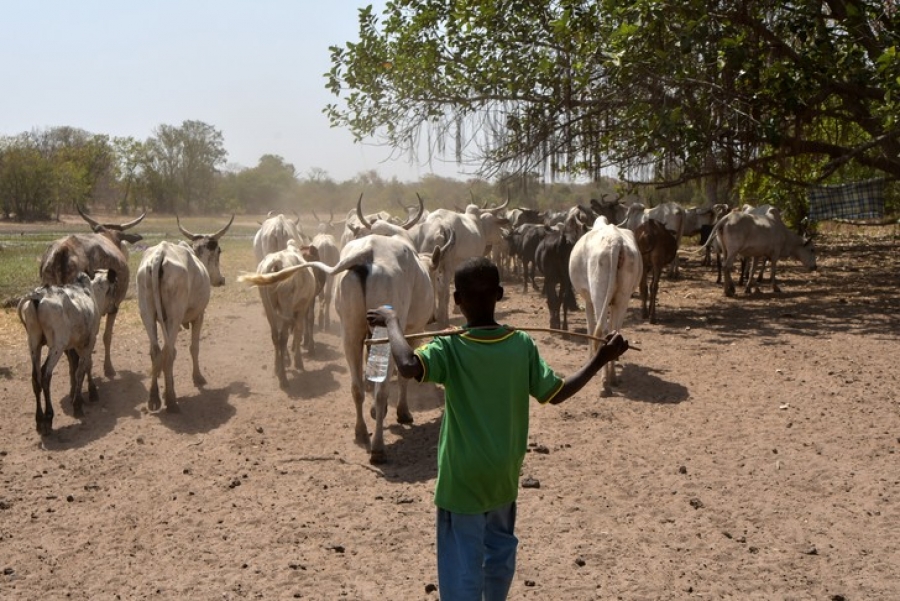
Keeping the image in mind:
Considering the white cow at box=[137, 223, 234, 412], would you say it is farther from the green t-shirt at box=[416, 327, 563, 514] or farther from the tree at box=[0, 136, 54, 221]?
the tree at box=[0, 136, 54, 221]

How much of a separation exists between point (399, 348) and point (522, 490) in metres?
3.18

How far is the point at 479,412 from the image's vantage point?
3.59 metres

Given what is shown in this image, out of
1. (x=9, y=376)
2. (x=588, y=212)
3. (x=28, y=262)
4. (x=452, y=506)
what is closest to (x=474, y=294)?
(x=452, y=506)

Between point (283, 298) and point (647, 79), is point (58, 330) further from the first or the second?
point (647, 79)

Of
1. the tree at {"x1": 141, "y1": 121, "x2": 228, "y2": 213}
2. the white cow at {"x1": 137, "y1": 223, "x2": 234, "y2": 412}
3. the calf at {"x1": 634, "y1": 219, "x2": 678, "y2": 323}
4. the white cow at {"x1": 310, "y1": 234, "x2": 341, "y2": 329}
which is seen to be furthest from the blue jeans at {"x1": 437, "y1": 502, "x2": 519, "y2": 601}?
the tree at {"x1": 141, "y1": 121, "x2": 228, "y2": 213}

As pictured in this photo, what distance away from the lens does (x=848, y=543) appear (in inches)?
213

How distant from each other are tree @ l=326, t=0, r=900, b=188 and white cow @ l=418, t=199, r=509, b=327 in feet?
3.92

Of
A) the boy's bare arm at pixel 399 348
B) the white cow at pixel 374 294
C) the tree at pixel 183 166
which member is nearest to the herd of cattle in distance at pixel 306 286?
the white cow at pixel 374 294

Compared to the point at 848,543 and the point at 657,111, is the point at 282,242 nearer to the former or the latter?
the point at 657,111

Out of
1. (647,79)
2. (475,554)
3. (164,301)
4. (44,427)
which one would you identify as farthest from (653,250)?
(475,554)

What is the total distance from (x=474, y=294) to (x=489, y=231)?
1514 centimetres

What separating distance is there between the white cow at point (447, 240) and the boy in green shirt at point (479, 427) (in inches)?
337

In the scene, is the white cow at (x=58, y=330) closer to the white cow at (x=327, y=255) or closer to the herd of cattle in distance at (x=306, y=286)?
the herd of cattle in distance at (x=306, y=286)

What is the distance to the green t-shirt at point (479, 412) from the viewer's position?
11.7 feet
